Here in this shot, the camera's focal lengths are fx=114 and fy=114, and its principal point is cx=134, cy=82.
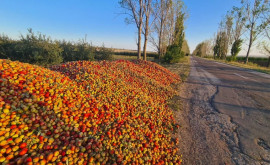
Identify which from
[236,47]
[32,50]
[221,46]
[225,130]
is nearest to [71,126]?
[225,130]

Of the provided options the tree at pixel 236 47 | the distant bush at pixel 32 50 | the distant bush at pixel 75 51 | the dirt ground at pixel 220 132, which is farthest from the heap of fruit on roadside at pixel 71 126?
the tree at pixel 236 47

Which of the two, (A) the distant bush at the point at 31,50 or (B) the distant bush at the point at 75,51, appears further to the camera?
(B) the distant bush at the point at 75,51

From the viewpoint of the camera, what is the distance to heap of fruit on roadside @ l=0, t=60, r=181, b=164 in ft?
5.59

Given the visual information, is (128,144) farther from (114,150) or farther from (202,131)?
(202,131)

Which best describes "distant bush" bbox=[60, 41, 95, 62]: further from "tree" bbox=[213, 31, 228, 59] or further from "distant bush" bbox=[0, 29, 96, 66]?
"tree" bbox=[213, 31, 228, 59]

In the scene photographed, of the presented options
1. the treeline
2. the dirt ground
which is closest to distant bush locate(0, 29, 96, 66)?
the treeline

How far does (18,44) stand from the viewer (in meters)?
7.50

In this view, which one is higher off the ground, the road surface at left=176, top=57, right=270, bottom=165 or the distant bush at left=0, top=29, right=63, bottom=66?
the distant bush at left=0, top=29, right=63, bottom=66

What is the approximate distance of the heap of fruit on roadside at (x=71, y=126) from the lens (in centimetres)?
170

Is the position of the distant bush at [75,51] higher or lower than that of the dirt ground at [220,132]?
higher

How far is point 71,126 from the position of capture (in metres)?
2.23

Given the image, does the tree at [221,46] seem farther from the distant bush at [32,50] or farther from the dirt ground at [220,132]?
the distant bush at [32,50]

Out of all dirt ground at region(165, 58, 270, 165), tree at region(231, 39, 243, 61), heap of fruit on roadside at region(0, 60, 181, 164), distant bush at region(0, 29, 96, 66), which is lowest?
dirt ground at region(165, 58, 270, 165)

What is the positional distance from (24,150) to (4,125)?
551 millimetres
